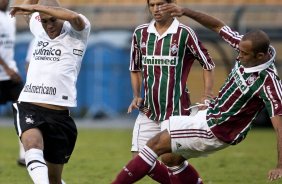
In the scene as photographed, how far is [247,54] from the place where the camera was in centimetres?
802

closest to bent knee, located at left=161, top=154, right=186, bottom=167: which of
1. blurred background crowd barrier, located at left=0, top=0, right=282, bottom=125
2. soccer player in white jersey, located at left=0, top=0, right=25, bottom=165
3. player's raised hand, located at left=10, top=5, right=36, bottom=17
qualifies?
player's raised hand, located at left=10, top=5, right=36, bottom=17

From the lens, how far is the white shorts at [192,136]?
27.5 feet

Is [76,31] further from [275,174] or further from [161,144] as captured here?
[275,174]

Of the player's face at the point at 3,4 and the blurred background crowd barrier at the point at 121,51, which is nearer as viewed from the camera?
the player's face at the point at 3,4

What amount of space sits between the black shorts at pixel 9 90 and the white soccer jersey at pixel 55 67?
4.37m

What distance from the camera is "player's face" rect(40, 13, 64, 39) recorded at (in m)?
8.62

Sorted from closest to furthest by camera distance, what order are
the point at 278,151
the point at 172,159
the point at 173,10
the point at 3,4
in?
the point at 278,151 → the point at 173,10 → the point at 172,159 → the point at 3,4

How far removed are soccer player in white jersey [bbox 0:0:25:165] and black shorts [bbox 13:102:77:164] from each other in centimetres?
432

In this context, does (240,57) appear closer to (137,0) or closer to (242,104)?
(242,104)

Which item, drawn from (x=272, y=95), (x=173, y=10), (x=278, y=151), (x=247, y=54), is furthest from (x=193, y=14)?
(x=278, y=151)

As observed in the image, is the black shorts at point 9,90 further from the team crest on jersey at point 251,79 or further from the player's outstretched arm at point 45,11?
the team crest on jersey at point 251,79

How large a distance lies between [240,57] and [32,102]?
216 centimetres

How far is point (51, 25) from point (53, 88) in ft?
2.10

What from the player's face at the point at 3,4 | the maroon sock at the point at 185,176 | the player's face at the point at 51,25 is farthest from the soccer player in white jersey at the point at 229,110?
the player's face at the point at 3,4
